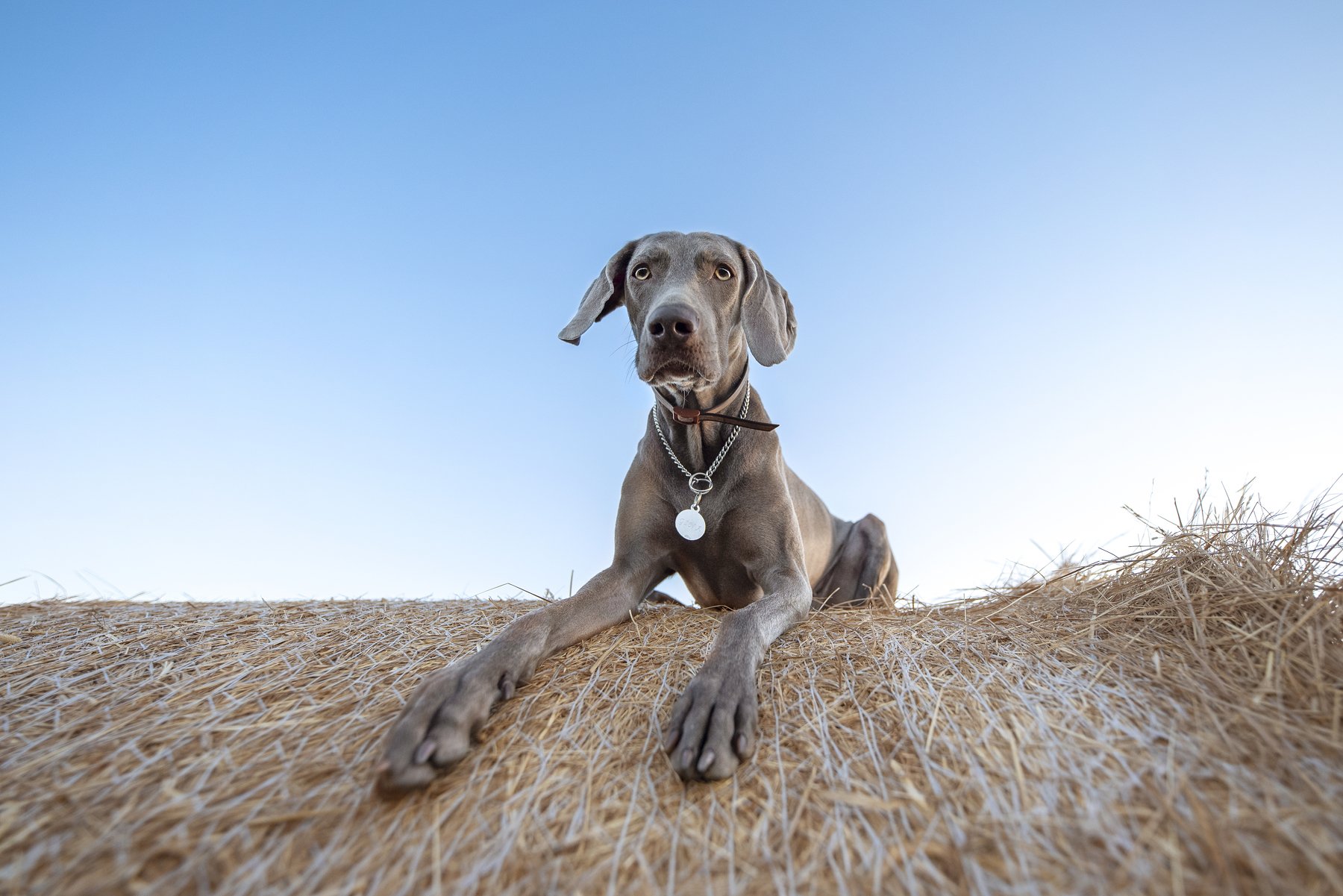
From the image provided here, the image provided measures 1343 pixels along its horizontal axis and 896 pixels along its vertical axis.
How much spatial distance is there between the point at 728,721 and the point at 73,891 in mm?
1331

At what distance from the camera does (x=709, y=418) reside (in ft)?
11.0

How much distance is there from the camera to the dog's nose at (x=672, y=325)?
9.92 feet

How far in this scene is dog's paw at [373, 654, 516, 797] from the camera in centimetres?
158

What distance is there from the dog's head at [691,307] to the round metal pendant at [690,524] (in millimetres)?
627

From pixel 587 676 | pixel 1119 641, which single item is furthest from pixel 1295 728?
pixel 587 676

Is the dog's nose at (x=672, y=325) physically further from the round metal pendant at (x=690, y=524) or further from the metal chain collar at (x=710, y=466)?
the round metal pendant at (x=690, y=524)

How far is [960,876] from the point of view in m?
1.28

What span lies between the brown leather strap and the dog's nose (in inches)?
17.8

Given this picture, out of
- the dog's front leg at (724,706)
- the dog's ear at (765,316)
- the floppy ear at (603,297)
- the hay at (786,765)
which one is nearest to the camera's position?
the hay at (786,765)

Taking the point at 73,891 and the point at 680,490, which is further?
the point at 680,490

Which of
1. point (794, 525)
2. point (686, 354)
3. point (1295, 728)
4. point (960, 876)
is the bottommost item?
point (960, 876)

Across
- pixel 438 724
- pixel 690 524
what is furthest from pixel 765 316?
pixel 438 724

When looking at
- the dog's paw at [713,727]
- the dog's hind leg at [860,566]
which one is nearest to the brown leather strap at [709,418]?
the dog's paw at [713,727]

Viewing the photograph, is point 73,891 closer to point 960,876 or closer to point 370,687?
point 370,687
